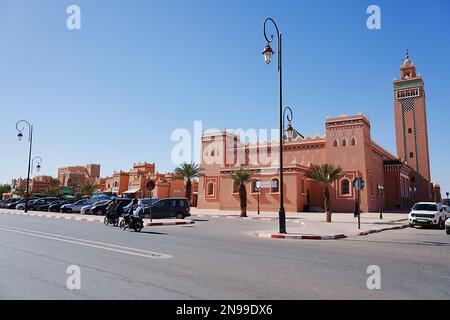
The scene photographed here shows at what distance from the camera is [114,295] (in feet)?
16.8

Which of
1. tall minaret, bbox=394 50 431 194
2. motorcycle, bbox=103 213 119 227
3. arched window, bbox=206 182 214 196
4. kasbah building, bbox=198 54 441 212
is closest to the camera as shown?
motorcycle, bbox=103 213 119 227

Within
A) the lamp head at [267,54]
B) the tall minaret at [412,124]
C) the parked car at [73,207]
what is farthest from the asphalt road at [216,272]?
the tall minaret at [412,124]

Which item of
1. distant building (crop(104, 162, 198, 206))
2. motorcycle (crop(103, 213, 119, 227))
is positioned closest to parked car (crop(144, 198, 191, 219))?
motorcycle (crop(103, 213, 119, 227))

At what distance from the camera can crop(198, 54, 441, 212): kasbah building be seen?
39.1 m

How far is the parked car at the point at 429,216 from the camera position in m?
19.5

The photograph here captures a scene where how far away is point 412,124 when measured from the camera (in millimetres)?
56906

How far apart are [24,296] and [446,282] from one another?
6.95 m

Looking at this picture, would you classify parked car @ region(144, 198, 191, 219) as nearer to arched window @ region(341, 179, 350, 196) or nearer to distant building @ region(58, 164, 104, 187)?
arched window @ region(341, 179, 350, 196)

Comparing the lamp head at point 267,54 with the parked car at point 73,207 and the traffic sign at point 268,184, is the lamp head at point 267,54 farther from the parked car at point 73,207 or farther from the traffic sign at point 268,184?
the parked car at point 73,207

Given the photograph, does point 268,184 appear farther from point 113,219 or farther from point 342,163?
point 113,219

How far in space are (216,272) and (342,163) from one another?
118 ft
